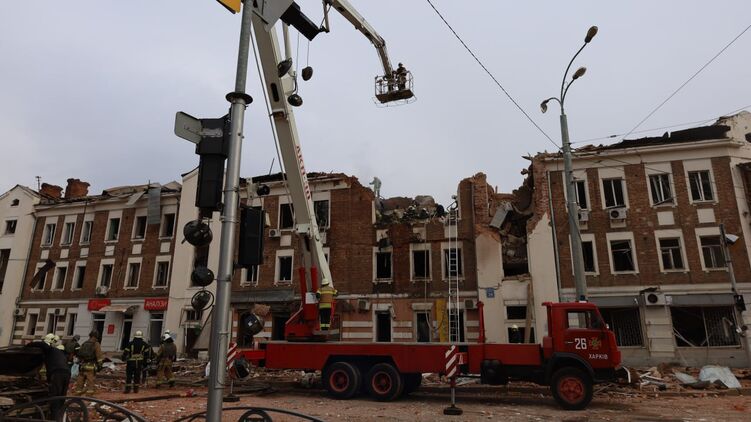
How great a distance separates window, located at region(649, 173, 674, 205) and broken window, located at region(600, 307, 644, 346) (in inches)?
211

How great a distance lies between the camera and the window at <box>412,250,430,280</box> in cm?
2400

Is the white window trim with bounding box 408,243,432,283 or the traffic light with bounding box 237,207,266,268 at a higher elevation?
the white window trim with bounding box 408,243,432,283

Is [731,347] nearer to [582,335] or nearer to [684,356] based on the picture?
[684,356]

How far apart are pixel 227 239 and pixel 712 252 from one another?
23.2 meters

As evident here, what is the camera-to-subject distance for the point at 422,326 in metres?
23.3

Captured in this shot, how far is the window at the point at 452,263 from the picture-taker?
23.3 metres

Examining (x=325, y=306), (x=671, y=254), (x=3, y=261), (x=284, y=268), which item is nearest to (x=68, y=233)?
(x=3, y=261)

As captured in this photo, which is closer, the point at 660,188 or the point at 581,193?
the point at 660,188

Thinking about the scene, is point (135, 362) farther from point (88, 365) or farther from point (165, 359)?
point (88, 365)

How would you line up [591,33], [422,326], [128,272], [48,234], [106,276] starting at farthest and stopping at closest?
[48,234] < [106,276] < [128,272] < [422,326] < [591,33]

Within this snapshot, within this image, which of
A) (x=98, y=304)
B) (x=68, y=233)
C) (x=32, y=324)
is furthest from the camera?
(x=68, y=233)

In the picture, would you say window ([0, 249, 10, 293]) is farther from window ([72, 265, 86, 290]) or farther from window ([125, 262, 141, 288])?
window ([125, 262, 141, 288])

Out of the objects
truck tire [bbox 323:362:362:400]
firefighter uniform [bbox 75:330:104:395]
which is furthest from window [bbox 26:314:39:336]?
truck tire [bbox 323:362:362:400]

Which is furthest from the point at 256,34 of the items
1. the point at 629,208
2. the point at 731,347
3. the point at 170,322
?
the point at 731,347
